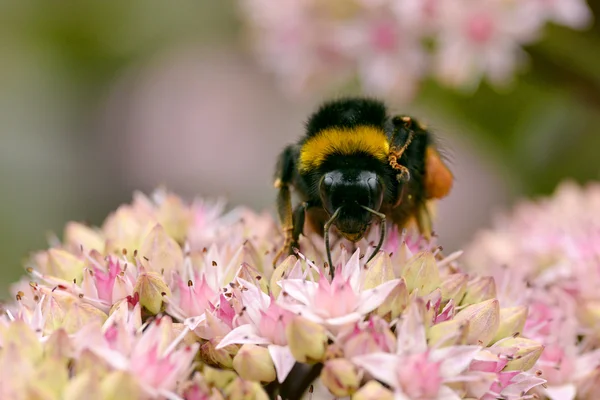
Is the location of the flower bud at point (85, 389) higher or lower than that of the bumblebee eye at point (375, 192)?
lower

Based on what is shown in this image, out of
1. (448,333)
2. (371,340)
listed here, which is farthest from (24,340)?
(448,333)

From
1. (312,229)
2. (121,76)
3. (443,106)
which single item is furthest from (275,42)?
(121,76)

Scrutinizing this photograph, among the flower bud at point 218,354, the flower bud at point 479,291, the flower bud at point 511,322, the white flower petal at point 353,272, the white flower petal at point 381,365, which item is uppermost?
the flower bud at point 479,291

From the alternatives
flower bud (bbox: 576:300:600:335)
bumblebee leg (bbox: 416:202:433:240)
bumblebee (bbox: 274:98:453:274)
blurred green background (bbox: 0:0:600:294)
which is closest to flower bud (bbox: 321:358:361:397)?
bumblebee (bbox: 274:98:453:274)

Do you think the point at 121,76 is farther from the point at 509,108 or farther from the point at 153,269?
the point at 153,269

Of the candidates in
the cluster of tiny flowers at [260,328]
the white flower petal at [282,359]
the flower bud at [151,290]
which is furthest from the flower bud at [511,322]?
the flower bud at [151,290]

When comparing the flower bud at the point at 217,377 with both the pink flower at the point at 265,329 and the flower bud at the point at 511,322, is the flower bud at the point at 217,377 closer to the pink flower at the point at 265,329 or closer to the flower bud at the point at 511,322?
the pink flower at the point at 265,329

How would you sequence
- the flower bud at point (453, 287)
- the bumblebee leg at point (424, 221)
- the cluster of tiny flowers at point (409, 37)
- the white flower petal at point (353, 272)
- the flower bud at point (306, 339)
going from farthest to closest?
the cluster of tiny flowers at point (409, 37), the bumblebee leg at point (424, 221), the flower bud at point (453, 287), the white flower petal at point (353, 272), the flower bud at point (306, 339)

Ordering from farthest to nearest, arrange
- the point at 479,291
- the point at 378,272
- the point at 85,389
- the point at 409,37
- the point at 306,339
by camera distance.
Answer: the point at 409,37 → the point at 479,291 → the point at 378,272 → the point at 306,339 → the point at 85,389

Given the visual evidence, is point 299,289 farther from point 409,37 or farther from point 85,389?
point 409,37
